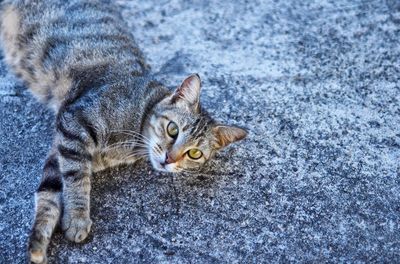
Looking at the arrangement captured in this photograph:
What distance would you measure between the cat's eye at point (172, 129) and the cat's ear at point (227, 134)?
22 cm

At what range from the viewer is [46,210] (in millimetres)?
2791

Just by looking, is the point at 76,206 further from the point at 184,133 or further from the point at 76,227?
the point at 184,133

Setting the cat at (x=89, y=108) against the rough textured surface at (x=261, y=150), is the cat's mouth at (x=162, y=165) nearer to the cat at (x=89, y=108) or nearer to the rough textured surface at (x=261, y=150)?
the cat at (x=89, y=108)

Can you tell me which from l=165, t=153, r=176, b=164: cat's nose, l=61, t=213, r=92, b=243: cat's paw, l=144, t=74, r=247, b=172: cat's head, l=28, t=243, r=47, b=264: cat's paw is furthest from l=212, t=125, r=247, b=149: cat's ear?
l=28, t=243, r=47, b=264: cat's paw

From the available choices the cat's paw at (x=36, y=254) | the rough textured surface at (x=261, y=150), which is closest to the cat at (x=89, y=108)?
the cat's paw at (x=36, y=254)

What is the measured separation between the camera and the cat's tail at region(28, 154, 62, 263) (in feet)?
8.55

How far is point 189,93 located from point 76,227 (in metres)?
0.97

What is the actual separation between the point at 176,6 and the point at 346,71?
1468 mm

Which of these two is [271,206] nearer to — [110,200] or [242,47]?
[110,200]

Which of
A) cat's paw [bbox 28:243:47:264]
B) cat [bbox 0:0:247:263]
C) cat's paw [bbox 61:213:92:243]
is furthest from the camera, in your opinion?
cat [bbox 0:0:247:263]

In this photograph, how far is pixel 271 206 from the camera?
3035mm

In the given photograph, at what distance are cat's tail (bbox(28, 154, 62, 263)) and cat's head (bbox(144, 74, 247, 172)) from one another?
0.55 metres

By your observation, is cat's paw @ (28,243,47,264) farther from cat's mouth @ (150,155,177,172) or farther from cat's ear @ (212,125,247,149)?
cat's ear @ (212,125,247,149)

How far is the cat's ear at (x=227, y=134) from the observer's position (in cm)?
310
